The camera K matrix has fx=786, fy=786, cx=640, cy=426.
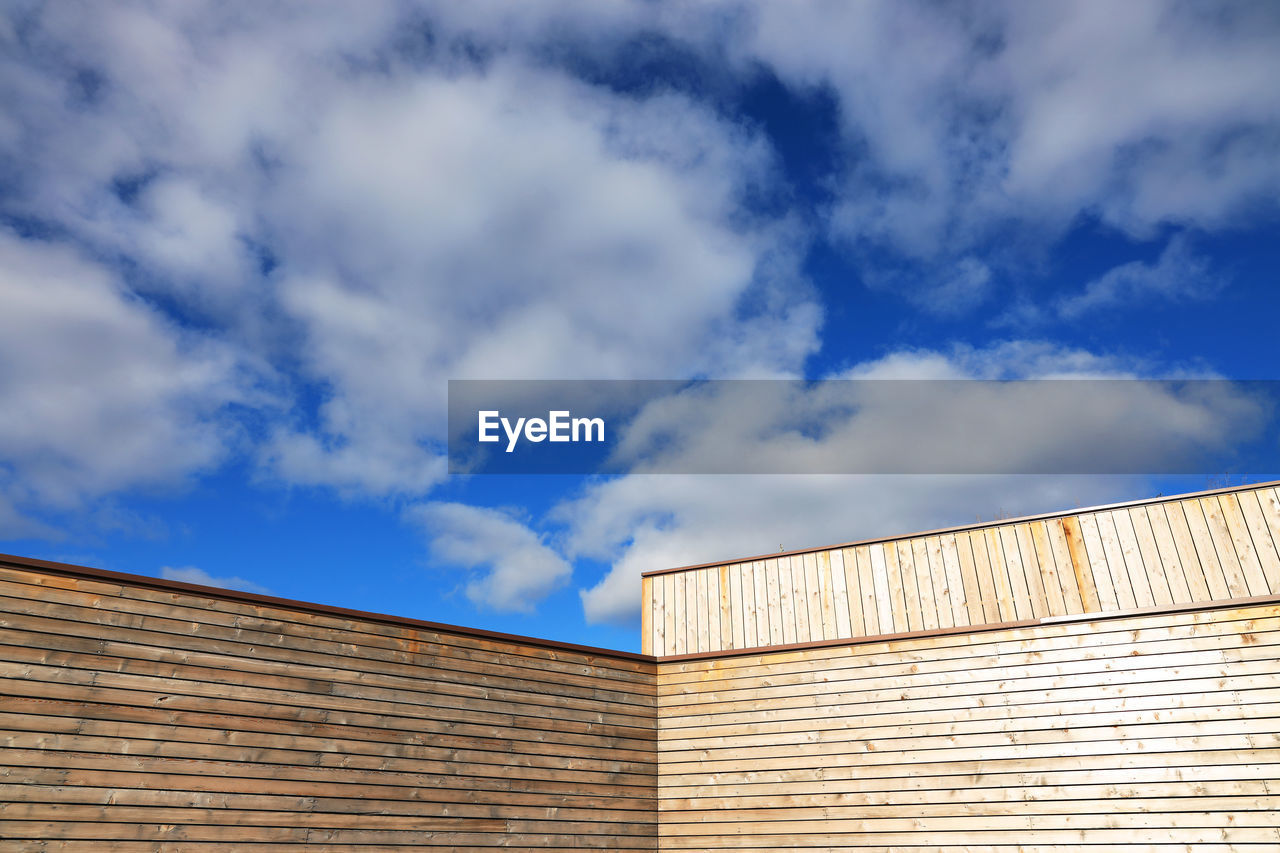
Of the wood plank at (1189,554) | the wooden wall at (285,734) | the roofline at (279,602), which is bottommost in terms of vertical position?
the wooden wall at (285,734)

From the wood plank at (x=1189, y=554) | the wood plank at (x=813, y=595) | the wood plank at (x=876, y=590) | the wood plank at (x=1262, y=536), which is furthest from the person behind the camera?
the wood plank at (x=813, y=595)

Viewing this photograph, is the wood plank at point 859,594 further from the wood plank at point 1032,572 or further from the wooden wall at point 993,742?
the wood plank at point 1032,572

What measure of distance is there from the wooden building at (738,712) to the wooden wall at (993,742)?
0.03 meters

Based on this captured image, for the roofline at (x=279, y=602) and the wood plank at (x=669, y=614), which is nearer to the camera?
the roofline at (x=279, y=602)

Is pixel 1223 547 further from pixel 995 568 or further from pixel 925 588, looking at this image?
pixel 925 588

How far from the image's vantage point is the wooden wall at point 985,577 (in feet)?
28.9

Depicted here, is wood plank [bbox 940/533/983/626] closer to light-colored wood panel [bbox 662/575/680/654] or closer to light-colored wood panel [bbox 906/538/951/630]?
light-colored wood panel [bbox 906/538/951/630]

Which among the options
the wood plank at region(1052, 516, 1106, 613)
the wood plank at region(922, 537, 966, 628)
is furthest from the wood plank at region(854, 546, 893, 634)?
the wood plank at region(1052, 516, 1106, 613)

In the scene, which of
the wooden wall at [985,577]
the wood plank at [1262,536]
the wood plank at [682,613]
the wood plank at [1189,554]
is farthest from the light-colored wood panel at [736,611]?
the wood plank at [1262,536]

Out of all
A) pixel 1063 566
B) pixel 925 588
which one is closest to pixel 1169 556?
pixel 1063 566

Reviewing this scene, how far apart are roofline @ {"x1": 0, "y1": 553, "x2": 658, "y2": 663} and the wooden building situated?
0.03 metres

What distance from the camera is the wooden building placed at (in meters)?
6.79

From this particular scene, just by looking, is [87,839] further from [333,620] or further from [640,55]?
[640,55]

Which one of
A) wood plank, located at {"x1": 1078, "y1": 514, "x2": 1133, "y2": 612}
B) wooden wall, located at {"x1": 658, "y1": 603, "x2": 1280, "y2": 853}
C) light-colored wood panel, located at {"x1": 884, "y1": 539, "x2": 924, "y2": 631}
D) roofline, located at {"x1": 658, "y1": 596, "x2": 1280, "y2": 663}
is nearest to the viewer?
wooden wall, located at {"x1": 658, "y1": 603, "x2": 1280, "y2": 853}
